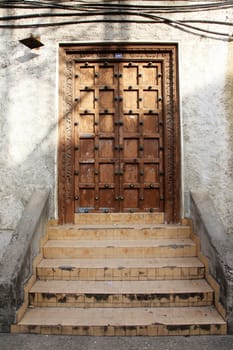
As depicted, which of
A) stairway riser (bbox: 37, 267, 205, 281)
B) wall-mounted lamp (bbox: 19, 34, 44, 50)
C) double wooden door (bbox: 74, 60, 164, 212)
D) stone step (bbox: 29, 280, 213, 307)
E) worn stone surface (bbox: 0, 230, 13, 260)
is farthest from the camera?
double wooden door (bbox: 74, 60, 164, 212)

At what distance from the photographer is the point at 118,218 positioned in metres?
4.45

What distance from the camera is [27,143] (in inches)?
177

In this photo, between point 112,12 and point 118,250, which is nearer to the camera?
point 118,250

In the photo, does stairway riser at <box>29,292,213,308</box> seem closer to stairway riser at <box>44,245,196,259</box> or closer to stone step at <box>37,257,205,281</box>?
stone step at <box>37,257,205,281</box>

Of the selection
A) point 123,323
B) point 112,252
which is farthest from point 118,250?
point 123,323

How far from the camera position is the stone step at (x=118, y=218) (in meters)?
4.44

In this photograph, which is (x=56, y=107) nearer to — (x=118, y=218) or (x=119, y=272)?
(x=118, y=218)

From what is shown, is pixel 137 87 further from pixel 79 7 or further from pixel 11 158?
pixel 11 158

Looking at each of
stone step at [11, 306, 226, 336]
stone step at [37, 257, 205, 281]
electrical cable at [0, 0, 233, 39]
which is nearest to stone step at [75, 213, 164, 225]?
stone step at [37, 257, 205, 281]

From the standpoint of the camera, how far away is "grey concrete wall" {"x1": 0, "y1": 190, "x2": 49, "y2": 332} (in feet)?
9.45

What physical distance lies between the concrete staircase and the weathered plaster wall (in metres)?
0.73

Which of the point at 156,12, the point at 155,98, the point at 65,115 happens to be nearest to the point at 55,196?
the point at 65,115

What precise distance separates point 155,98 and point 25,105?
7.12 ft

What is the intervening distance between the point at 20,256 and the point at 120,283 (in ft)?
4.07
